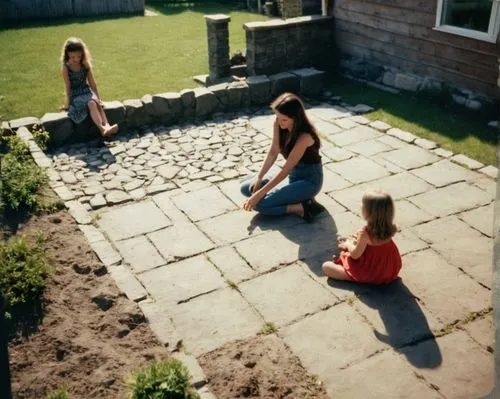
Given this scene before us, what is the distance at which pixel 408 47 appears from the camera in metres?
9.48

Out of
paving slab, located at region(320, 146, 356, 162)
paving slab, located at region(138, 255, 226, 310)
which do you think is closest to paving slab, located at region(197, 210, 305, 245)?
paving slab, located at region(138, 255, 226, 310)

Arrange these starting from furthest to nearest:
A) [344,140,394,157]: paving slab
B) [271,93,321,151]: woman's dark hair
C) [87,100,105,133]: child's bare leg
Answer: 1. [87,100,105,133]: child's bare leg
2. [344,140,394,157]: paving slab
3. [271,93,321,151]: woman's dark hair

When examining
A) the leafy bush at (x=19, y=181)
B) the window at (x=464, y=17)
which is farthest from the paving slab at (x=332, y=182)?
the window at (x=464, y=17)

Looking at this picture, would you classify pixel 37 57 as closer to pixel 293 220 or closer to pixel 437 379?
pixel 293 220

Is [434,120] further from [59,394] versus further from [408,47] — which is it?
[59,394]

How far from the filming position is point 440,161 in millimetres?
6969

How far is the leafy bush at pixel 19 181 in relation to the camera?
569 centimetres

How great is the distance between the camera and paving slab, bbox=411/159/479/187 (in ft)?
21.3

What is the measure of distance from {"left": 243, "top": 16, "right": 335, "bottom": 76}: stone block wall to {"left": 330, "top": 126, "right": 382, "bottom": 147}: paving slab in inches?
108

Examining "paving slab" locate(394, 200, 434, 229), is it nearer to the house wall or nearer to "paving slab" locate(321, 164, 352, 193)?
"paving slab" locate(321, 164, 352, 193)

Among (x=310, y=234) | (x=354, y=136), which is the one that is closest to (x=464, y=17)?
(x=354, y=136)

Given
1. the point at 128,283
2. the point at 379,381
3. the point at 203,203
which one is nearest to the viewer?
the point at 379,381

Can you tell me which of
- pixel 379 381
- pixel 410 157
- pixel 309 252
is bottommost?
pixel 379 381

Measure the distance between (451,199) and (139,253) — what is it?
3658 millimetres
